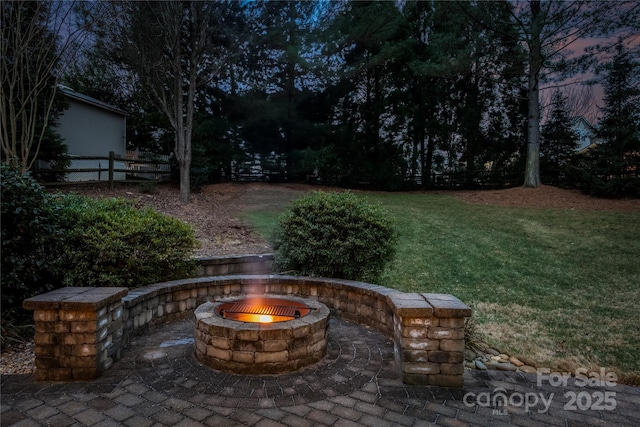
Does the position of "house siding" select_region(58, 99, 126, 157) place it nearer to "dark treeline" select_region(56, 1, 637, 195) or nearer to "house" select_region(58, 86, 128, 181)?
"house" select_region(58, 86, 128, 181)

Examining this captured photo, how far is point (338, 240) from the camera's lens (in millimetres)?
5016

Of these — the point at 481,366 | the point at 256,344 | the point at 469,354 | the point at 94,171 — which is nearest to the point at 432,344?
the point at 481,366

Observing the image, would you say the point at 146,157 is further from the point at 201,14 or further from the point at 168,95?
the point at 201,14

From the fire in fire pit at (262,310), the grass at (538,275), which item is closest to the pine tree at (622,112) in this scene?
the grass at (538,275)

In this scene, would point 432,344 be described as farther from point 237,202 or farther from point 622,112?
point 622,112

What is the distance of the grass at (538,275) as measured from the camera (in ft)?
14.8

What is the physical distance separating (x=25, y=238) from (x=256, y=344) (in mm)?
2770

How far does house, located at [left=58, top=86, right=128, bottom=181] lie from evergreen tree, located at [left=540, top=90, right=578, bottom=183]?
66.6 feet

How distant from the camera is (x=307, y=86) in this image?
63.5ft

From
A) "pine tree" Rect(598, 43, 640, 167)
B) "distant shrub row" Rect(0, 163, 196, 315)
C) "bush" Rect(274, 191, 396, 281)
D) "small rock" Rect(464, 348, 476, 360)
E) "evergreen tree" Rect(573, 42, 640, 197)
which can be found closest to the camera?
"distant shrub row" Rect(0, 163, 196, 315)

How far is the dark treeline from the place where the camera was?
15.7 m

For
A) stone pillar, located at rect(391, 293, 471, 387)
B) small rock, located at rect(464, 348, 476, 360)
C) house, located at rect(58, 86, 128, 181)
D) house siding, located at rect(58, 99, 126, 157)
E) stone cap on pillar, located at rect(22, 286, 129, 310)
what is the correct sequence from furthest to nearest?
house siding, located at rect(58, 99, 126, 157) < house, located at rect(58, 86, 128, 181) < small rock, located at rect(464, 348, 476, 360) < stone pillar, located at rect(391, 293, 471, 387) < stone cap on pillar, located at rect(22, 286, 129, 310)

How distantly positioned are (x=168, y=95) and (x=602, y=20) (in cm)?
1686

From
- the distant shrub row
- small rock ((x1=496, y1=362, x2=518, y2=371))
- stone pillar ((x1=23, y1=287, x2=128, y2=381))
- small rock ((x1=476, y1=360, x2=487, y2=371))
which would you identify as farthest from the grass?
stone pillar ((x1=23, y1=287, x2=128, y2=381))
